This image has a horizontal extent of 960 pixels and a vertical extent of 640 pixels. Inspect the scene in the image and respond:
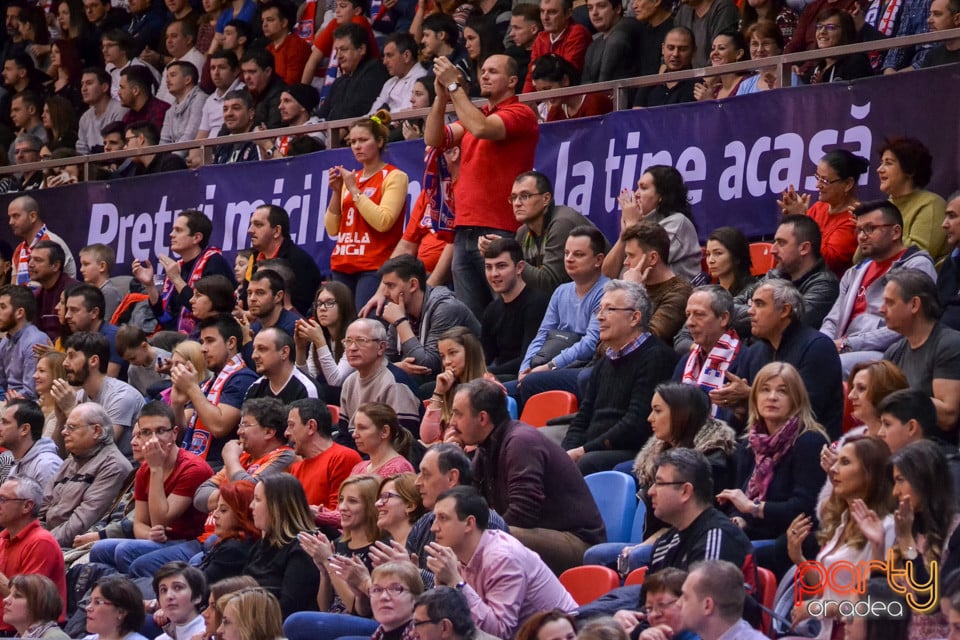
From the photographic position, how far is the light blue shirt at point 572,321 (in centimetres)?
820

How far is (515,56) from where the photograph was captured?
35.9 ft

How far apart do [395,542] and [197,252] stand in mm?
4932

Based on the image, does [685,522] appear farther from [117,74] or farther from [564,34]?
[117,74]

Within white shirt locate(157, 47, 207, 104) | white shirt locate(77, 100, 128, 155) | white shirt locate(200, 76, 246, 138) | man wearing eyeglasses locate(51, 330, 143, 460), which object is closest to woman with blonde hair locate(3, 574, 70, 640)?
man wearing eyeglasses locate(51, 330, 143, 460)

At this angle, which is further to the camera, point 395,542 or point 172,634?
point 172,634

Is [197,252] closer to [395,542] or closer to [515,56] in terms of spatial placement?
[515,56]

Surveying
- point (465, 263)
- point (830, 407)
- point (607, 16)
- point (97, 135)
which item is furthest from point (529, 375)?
point (97, 135)

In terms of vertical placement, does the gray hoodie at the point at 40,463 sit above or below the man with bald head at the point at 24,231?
below

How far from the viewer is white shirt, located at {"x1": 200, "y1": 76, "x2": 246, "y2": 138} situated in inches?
507

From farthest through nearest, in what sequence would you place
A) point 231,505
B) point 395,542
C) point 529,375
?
1. point 529,375
2. point 231,505
3. point 395,542

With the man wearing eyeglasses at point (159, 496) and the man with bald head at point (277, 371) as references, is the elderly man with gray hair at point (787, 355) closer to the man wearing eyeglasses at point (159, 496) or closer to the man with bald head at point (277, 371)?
the man with bald head at point (277, 371)

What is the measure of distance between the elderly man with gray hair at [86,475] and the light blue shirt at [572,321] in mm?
2140

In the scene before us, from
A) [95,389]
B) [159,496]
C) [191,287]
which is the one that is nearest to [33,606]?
[159,496]

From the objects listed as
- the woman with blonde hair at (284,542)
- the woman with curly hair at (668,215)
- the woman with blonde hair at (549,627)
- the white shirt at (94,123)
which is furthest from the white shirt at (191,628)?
the white shirt at (94,123)
